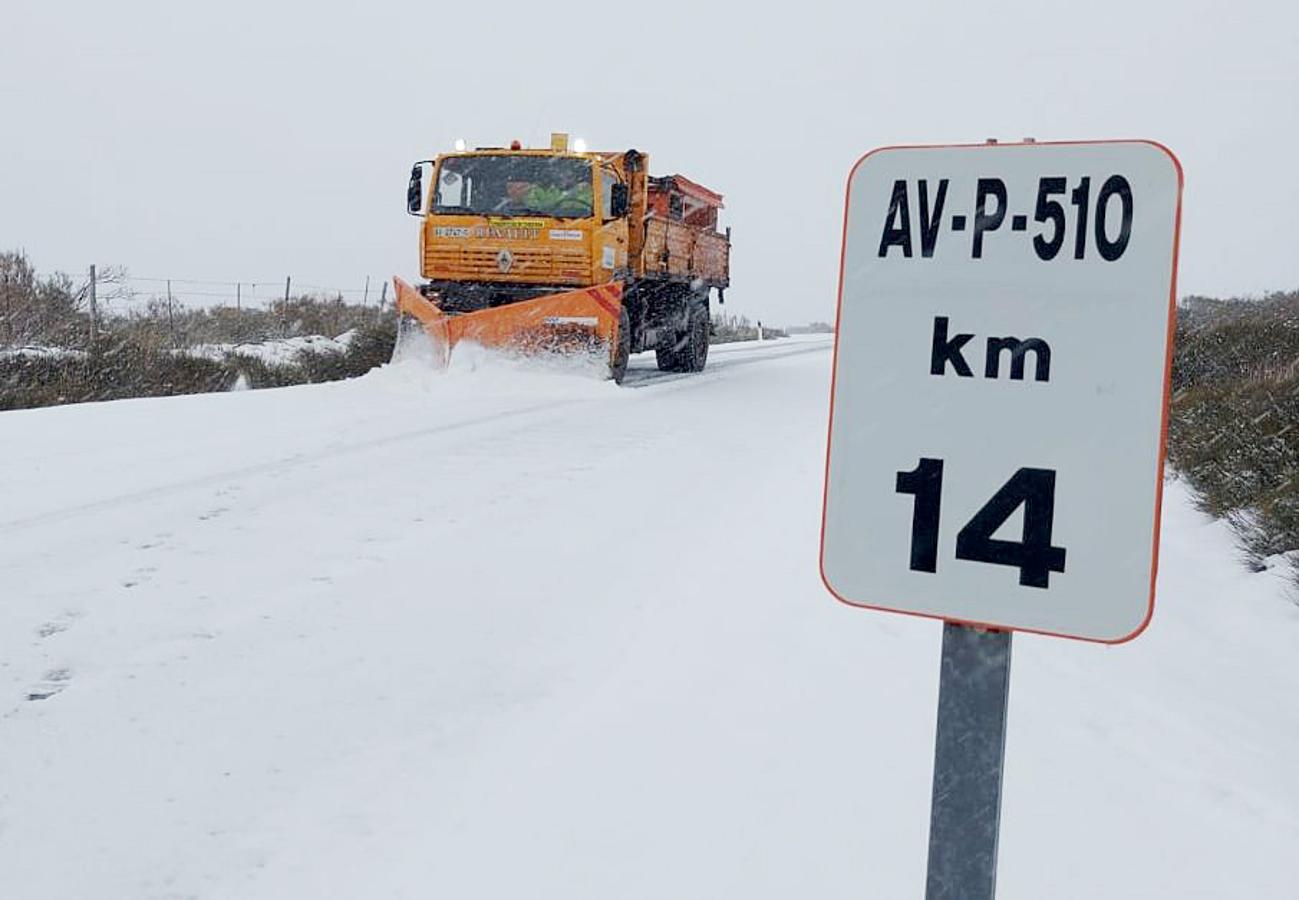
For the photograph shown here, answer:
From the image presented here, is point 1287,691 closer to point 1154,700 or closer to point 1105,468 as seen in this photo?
point 1154,700

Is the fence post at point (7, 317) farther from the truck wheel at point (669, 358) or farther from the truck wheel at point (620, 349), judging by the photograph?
the truck wheel at point (669, 358)

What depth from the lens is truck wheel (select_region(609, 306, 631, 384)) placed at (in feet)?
39.0

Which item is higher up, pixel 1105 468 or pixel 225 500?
pixel 1105 468

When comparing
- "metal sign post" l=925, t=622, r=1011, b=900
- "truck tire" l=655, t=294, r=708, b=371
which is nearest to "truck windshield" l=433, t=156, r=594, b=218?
"truck tire" l=655, t=294, r=708, b=371

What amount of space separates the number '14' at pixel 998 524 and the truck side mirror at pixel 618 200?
1098 cm

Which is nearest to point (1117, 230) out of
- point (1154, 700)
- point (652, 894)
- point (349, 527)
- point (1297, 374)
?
point (652, 894)

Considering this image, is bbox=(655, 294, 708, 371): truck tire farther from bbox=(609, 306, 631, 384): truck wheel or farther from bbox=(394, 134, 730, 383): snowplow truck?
bbox=(609, 306, 631, 384): truck wheel

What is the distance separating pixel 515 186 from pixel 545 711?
10.1 meters

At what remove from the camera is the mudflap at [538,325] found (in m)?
11.5

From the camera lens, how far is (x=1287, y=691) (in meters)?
3.57

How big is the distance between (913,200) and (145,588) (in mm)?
3452

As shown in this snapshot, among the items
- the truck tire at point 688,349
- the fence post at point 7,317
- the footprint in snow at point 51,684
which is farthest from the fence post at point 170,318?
the footprint in snow at point 51,684

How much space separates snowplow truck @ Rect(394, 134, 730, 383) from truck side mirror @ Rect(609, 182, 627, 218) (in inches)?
0.5

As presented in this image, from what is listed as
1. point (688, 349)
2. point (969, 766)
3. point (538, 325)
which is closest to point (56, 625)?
point (969, 766)
